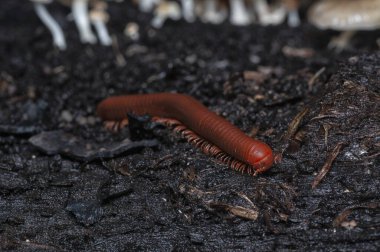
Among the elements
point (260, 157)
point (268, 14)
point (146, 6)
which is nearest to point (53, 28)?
point (146, 6)

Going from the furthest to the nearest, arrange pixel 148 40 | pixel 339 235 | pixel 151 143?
1. pixel 148 40
2. pixel 151 143
3. pixel 339 235

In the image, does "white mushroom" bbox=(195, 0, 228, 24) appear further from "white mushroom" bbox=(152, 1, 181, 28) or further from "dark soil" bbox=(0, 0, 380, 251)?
"dark soil" bbox=(0, 0, 380, 251)

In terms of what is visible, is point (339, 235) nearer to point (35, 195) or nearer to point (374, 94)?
point (374, 94)

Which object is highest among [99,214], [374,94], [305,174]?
[374,94]

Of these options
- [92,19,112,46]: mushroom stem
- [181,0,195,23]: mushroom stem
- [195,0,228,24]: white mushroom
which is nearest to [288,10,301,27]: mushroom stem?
[195,0,228,24]: white mushroom

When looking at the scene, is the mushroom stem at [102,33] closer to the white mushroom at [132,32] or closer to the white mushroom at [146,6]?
the white mushroom at [132,32]

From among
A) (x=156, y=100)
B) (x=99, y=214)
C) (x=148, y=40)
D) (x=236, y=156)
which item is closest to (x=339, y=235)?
(x=236, y=156)

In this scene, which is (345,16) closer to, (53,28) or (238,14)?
(238,14)
